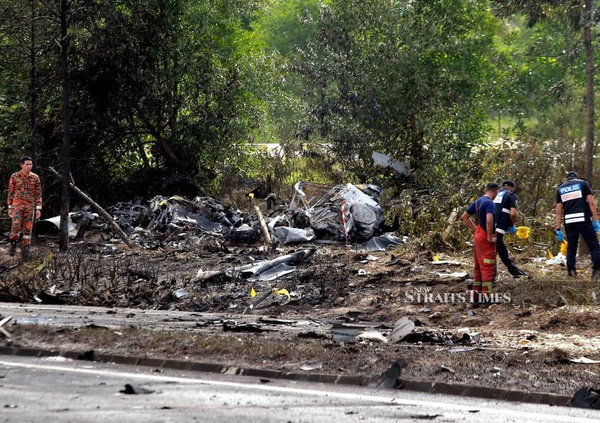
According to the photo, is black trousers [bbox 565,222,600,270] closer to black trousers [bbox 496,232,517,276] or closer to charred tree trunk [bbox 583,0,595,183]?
black trousers [bbox 496,232,517,276]

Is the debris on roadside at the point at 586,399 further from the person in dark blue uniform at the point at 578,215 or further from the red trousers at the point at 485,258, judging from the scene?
the person in dark blue uniform at the point at 578,215

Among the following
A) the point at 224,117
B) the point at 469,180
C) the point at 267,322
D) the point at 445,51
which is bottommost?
the point at 267,322

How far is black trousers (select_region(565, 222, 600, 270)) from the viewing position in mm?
15742

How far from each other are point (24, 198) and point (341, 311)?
8221 mm

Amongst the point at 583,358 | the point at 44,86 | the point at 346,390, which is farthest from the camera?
the point at 44,86

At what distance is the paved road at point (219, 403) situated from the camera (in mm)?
6988

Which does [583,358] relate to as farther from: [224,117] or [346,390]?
[224,117]

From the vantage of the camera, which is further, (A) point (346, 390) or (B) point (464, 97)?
(B) point (464, 97)

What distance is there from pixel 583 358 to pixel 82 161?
22.7m

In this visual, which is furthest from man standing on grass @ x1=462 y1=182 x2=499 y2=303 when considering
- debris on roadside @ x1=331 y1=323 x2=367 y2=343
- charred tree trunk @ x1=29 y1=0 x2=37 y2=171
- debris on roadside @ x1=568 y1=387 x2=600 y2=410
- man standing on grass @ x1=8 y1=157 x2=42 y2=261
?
charred tree trunk @ x1=29 y1=0 x2=37 y2=171

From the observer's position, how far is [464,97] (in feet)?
102

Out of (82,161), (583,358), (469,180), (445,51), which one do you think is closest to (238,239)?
(469,180)

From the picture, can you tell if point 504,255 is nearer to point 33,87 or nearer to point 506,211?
point 506,211

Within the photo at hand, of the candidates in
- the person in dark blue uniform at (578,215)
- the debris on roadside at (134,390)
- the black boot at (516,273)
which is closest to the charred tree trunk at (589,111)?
the person in dark blue uniform at (578,215)
